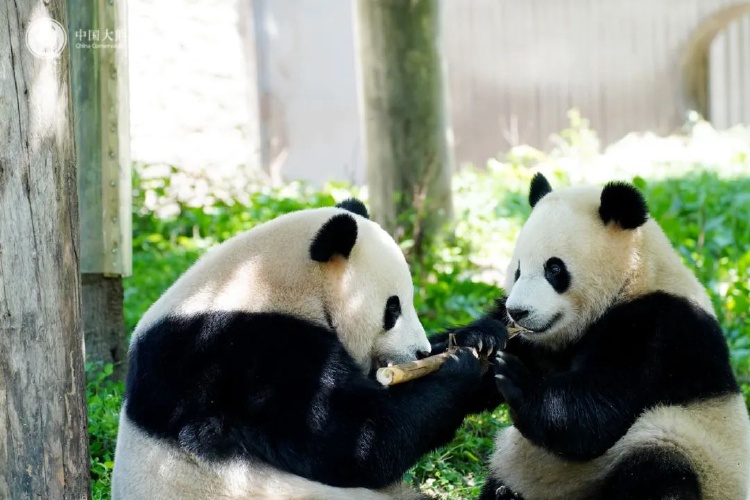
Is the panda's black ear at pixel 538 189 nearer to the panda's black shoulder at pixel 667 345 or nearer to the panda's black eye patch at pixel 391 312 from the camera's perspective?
the panda's black shoulder at pixel 667 345

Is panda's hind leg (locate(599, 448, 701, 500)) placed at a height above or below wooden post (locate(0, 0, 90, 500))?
below

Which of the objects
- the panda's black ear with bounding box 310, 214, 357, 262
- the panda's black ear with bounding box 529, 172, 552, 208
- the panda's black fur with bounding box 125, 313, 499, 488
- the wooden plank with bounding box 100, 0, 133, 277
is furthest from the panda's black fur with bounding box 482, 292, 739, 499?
the wooden plank with bounding box 100, 0, 133, 277

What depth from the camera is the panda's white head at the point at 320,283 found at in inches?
145

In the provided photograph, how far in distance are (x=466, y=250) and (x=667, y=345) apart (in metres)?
5.29

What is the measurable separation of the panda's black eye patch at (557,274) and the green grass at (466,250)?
1407mm

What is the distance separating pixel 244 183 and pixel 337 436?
8.73 metres

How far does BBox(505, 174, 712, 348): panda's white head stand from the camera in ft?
13.7

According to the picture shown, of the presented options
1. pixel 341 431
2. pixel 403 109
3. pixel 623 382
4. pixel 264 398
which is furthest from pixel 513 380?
pixel 403 109

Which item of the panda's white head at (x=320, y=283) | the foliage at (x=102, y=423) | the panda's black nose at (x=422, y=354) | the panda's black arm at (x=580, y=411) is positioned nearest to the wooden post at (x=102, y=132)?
the foliage at (x=102, y=423)

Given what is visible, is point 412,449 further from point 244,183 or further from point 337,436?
point 244,183

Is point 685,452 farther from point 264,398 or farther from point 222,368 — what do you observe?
point 222,368

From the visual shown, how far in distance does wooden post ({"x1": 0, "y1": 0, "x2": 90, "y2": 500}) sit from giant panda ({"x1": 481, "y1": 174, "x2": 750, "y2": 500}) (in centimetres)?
185

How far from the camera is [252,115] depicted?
47.1 feet

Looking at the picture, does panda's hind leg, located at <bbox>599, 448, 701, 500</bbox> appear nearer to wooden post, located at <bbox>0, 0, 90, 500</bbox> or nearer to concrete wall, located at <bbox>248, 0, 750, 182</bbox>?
wooden post, located at <bbox>0, 0, 90, 500</bbox>
